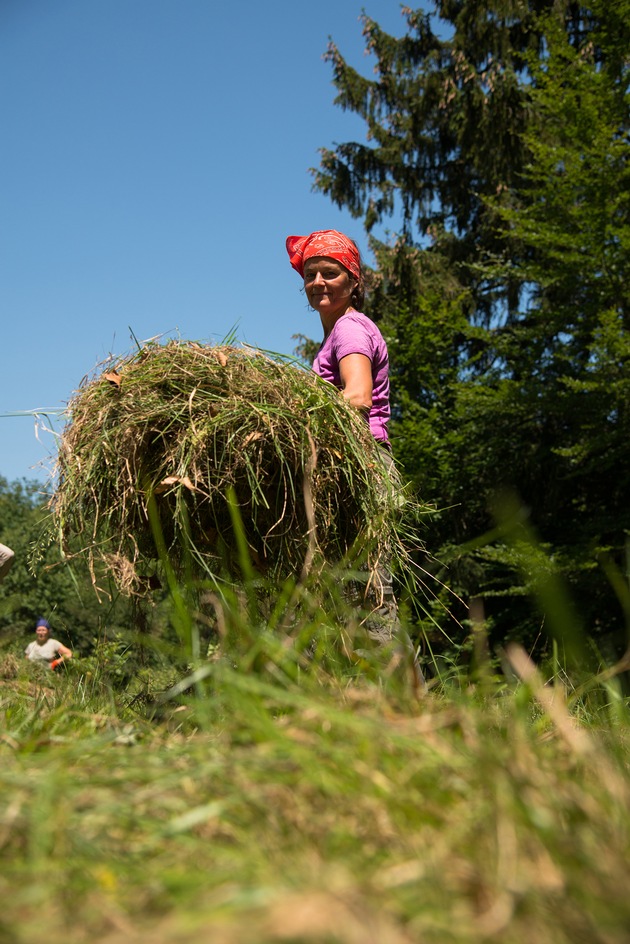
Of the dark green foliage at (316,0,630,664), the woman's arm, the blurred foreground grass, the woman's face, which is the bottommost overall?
the blurred foreground grass

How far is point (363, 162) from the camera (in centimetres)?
2027

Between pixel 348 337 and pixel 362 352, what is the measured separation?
0.10 metres

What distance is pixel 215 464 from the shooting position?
9.42 ft

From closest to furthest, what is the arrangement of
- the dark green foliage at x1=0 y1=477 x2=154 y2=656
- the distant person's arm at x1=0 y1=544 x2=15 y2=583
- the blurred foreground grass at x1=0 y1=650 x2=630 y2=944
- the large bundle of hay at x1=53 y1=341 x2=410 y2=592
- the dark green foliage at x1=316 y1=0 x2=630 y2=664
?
the blurred foreground grass at x1=0 y1=650 x2=630 y2=944, the large bundle of hay at x1=53 y1=341 x2=410 y2=592, the distant person's arm at x1=0 y1=544 x2=15 y2=583, the dark green foliage at x1=316 y1=0 x2=630 y2=664, the dark green foliage at x1=0 y1=477 x2=154 y2=656

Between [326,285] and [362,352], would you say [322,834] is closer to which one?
[362,352]

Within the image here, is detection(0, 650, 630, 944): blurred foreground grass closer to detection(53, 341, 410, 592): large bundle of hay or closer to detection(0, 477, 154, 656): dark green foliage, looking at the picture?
detection(53, 341, 410, 592): large bundle of hay

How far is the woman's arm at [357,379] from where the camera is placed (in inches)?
130

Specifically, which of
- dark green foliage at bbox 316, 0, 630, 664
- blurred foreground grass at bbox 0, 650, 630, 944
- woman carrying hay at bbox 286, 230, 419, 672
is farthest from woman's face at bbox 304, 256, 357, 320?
dark green foliage at bbox 316, 0, 630, 664

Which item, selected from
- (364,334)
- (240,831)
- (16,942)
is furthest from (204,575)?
(16,942)

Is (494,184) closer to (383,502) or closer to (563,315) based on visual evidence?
(563,315)

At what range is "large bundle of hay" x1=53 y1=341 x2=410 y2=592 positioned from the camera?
286 centimetres

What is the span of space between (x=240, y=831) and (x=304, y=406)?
6.23 feet

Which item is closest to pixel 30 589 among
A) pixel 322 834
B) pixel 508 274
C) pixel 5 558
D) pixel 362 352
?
pixel 508 274

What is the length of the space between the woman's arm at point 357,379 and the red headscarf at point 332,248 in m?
0.60
